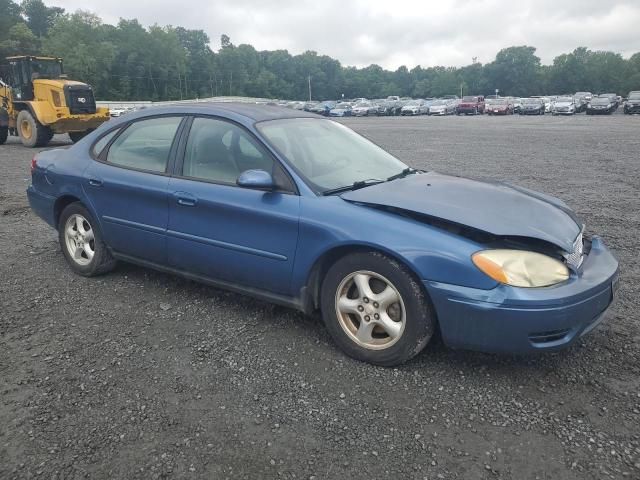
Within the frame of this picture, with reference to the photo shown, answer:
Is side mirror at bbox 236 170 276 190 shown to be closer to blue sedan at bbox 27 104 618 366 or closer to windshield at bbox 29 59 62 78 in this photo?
blue sedan at bbox 27 104 618 366

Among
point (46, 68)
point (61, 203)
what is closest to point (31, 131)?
point (46, 68)

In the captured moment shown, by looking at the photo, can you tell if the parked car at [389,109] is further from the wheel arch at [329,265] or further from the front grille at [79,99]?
the wheel arch at [329,265]

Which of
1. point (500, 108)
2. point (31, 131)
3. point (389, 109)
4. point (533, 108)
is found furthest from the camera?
point (389, 109)

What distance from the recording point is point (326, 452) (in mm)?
2383

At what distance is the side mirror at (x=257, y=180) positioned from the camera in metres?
3.29

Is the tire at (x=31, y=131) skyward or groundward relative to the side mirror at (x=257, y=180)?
groundward

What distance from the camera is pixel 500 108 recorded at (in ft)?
148

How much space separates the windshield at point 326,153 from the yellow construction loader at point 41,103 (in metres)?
14.3

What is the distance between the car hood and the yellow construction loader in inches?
601

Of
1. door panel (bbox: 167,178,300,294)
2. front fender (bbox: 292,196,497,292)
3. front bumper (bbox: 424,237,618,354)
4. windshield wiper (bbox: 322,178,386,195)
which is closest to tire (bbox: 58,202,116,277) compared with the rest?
door panel (bbox: 167,178,300,294)

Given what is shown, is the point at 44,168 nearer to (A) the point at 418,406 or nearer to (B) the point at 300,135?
(B) the point at 300,135

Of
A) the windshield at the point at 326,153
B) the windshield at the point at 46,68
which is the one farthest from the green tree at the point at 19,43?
the windshield at the point at 326,153

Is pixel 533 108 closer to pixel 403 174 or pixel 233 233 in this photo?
pixel 403 174

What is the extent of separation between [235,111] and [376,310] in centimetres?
183
